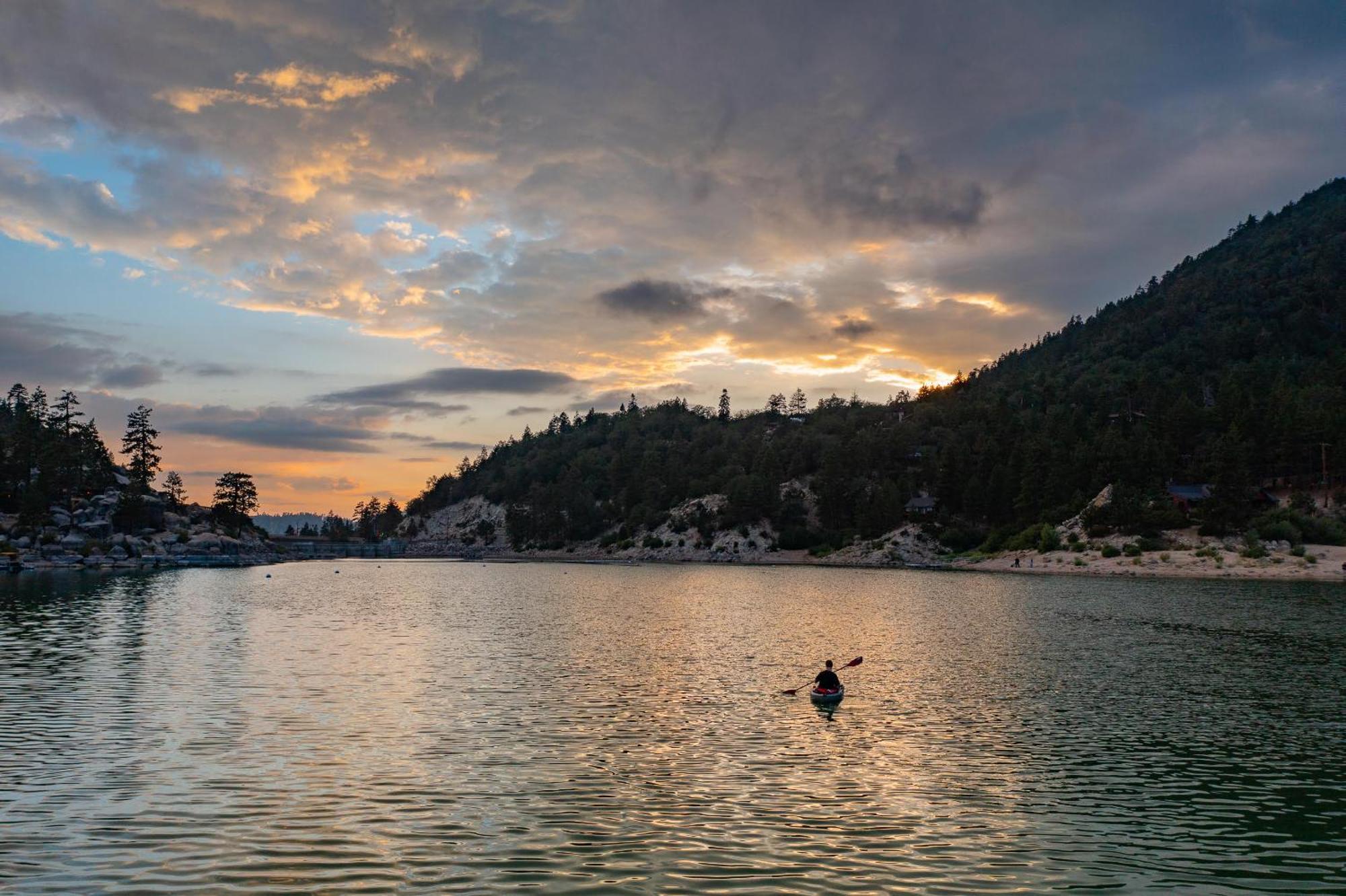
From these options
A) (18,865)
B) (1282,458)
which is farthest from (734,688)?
(1282,458)

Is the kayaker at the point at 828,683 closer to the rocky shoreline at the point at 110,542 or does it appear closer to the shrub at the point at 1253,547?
the shrub at the point at 1253,547

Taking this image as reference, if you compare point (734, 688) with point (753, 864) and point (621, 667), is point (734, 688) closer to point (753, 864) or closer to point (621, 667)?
point (621, 667)

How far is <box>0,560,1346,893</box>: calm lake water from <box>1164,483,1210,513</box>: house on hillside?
91.4 metres

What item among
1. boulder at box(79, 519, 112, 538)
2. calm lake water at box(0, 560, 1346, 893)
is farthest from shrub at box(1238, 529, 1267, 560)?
boulder at box(79, 519, 112, 538)

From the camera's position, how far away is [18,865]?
1734 cm

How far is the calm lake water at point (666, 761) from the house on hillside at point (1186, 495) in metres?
91.4

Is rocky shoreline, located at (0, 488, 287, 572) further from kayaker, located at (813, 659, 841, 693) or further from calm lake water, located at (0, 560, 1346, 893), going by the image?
kayaker, located at (813, 659, 841, 693)

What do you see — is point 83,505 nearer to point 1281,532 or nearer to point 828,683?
point 828,683

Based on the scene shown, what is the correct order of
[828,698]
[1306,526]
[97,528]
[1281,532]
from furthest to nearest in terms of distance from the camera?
[97,528] < [1306,526] < [1281,532] < [828,698]

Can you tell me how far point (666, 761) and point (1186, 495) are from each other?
15107 cm

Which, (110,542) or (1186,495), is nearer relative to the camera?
(1186,495)

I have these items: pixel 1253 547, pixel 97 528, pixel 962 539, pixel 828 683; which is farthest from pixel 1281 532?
pixel 97 528

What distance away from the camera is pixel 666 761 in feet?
87.2

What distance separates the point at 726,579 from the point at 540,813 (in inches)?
4628
